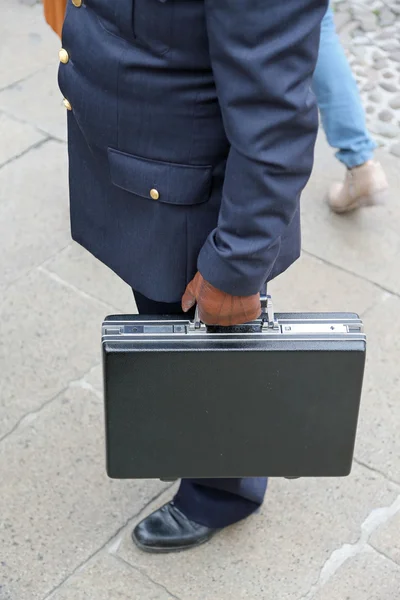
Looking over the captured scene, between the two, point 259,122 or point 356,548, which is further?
point 356,548

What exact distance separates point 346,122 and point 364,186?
255 millimetres

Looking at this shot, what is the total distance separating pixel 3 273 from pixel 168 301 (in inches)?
63.7

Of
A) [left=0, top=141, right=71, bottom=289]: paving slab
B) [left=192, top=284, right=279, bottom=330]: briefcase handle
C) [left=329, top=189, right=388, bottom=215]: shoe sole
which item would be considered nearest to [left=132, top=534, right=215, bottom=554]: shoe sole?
[left=192, top=284, right=279, bottom=330]: briefcase handle

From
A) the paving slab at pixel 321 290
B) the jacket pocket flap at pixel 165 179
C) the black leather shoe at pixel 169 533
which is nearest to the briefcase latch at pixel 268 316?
the jacket pocket flap at pixel 165 179

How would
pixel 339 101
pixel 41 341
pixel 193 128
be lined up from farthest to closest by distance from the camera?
pixel 339 101, pixel 41 341, pixel 193 128

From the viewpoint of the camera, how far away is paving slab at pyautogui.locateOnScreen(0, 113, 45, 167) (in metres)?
4.22

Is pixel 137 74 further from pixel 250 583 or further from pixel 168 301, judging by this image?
pixel 250 583

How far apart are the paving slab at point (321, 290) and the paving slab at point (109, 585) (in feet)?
3.90

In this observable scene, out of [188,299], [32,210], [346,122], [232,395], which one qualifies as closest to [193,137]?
[188,299]

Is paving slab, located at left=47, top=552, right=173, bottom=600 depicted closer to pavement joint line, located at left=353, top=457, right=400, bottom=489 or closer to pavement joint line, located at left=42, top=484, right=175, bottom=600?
pavement joint line, located at left=42, top=484, right=175, bottom=600

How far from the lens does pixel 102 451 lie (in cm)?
298

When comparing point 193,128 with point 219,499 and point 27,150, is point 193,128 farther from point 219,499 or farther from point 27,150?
point 27,150

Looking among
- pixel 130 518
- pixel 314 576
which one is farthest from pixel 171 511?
pixel 314 576

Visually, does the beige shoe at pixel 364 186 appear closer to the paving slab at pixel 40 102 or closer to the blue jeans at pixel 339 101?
the blue jeans at pixel 339 101
